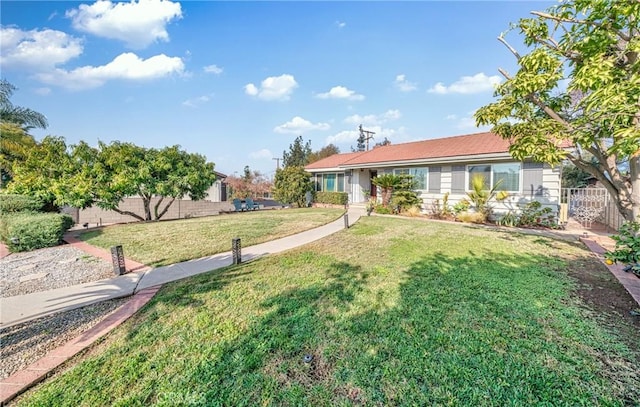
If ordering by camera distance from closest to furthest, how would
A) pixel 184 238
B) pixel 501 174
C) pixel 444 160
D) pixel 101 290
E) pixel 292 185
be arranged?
pixel 101 290 < pixel 184 238 < pixel 501 174 < pixel 444 160 < pixel 292 185

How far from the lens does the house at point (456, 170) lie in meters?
11.4

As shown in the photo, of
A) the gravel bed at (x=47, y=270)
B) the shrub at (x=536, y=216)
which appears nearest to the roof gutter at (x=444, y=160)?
the shrub at (x=536, y=216)

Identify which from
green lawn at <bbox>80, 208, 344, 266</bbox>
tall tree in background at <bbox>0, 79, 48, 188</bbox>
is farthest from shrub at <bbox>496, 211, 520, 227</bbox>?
tall tree in background at <bbox>0, 79, 48, 188</bbox>

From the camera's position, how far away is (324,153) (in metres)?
44.4

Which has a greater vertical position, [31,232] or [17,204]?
[17,204]

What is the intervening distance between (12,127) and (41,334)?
1799cm

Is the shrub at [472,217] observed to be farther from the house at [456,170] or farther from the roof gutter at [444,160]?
the roof gutter at [444,160]

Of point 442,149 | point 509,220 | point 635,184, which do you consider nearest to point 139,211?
point 442,149

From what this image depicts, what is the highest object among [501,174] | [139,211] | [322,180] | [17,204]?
[322,180]

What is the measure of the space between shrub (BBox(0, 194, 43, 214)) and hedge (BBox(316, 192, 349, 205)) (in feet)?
49.0

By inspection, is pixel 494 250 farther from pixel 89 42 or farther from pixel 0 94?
pixel 0 94

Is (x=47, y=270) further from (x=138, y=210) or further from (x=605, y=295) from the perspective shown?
(x=138, y=210)

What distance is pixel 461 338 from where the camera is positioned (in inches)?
122

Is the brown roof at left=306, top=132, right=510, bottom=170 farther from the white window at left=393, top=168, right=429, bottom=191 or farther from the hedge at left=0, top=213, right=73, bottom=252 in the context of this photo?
the hedge at left=0, top=213, right=73, bottom=252
